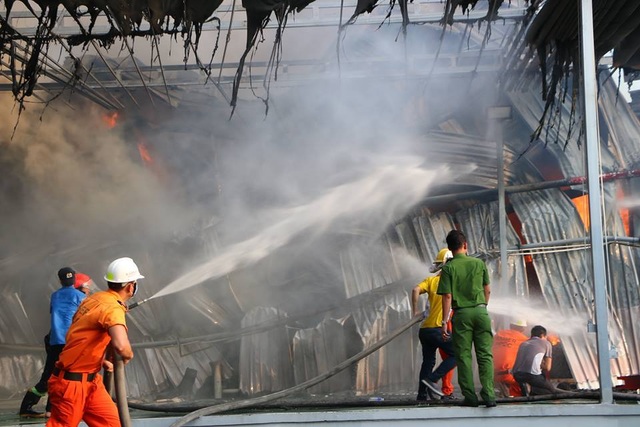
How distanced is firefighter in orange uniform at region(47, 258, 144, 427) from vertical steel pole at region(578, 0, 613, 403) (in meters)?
3.90

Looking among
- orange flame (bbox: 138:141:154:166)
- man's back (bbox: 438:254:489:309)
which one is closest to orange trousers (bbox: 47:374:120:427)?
man's back (bbox: 438:254:489:309)

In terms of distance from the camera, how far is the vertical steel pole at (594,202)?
6.45m

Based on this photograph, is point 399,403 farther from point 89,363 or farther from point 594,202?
point 89,363

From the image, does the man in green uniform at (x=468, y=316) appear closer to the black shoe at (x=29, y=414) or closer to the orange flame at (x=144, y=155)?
the black shoe at (x=29, y=414)

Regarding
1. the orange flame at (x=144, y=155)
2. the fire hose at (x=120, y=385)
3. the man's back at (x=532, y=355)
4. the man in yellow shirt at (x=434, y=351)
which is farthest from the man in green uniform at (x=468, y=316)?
the orange flame at (x=144, y=155)

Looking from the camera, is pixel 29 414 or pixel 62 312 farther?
pixel 29 414

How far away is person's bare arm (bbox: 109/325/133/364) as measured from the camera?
484 centimetres

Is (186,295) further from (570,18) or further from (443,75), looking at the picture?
(570,18)

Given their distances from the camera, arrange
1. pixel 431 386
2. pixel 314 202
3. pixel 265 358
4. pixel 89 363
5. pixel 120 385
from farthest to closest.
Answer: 1. pixel 314 202
2. pixel 265 358
3. pixel 431 386
4. pixel 89 363
5. pixel 120 385

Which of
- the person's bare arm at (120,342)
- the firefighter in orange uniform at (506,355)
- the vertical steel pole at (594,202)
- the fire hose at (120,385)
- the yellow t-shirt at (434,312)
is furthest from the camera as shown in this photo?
the firefighter in orange uniform at (506,355)

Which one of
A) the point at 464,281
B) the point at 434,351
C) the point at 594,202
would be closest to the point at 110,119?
the point at 434,351

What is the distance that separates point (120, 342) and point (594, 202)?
4182mm

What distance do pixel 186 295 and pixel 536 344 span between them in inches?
229

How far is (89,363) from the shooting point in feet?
16.9
